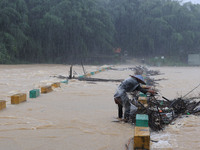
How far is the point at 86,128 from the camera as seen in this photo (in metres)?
5.51

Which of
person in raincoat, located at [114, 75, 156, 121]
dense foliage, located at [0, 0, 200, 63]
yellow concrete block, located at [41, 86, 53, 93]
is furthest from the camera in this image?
dense foliage, located at [0, 0, 200, 63]

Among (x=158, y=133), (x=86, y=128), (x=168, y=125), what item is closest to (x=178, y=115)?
(x=168, y=125)

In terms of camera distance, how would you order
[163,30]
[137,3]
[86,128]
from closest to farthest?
[86,128]
[163,30]
[137,3]

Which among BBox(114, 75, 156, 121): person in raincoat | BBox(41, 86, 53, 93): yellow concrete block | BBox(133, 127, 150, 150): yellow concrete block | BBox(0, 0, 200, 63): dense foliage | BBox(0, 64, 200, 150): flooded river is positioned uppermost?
BBox(0, 0, 200, 63): dense foliage

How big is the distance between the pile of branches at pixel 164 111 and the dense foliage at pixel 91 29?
24.3 m

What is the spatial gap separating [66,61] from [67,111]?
2971 cm

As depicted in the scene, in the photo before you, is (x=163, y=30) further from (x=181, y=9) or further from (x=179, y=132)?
(x=179, y=132)

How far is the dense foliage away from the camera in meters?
29.8

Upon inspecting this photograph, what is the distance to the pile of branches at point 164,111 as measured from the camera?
522cm

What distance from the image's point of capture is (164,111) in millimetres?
6230

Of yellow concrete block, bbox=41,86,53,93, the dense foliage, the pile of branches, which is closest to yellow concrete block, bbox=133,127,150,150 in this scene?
the pile of branches

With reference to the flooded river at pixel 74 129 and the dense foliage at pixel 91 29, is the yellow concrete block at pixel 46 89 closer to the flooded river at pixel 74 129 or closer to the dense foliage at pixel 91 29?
the flooded river at pixel 74 129

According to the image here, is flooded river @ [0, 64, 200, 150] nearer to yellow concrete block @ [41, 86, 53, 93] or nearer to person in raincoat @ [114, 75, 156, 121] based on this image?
person in raincoat @ [114, 75, 156, 121]

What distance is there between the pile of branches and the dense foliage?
24.3 meters
